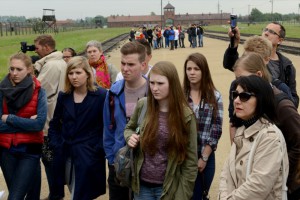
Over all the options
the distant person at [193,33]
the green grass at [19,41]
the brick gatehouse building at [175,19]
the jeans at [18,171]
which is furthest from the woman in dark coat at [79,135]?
the brick gatehouse building at [175,19]

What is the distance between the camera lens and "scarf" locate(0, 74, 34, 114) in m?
4.14

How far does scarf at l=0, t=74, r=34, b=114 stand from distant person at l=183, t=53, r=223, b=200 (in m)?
1.59

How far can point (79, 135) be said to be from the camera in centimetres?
421

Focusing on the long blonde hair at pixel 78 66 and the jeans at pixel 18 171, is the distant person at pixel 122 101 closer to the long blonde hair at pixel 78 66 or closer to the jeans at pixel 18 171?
the long blonde hair at pixel 78 66

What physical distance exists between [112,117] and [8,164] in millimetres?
1226

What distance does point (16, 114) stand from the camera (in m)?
4.21

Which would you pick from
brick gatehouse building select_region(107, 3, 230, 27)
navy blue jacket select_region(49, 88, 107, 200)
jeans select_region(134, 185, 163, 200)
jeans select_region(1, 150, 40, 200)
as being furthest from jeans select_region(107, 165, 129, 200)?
brick gatehouse building select_region(107, 3, 230, 27)

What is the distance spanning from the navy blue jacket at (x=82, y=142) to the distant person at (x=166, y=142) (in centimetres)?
99

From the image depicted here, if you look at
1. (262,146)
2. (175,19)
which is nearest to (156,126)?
(262,146)

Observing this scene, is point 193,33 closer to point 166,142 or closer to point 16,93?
point 16,93

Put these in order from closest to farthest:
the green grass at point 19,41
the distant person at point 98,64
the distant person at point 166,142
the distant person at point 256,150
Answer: the distant person at point 256,150, the distant person at point 166,142, the distant person at point 98,64, the green grass at point 19,41

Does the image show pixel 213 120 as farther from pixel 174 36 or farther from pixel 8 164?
pixel 174 36

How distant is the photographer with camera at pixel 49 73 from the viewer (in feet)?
16.4

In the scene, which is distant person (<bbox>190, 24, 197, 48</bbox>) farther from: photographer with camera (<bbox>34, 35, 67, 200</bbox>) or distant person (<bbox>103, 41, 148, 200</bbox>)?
distant person (<bbox>103, 41, 148, 200</bbox>)
